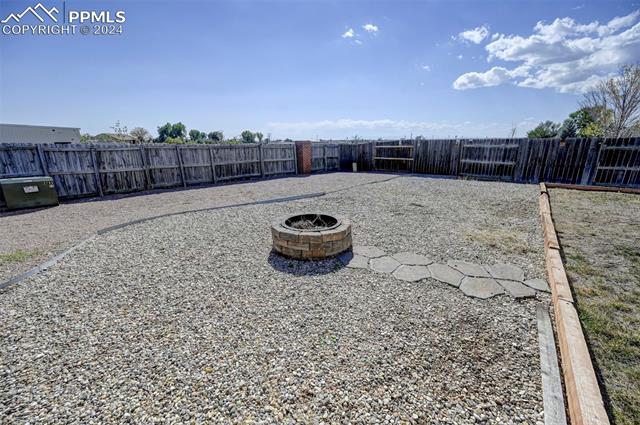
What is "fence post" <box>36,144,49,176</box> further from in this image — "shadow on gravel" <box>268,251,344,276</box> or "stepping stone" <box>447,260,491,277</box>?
"stepping stone" <box>447,260,491,277</box>

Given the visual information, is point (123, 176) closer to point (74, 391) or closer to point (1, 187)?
point (1, 187)

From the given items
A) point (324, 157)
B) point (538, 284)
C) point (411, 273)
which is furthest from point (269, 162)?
point (538, 284)

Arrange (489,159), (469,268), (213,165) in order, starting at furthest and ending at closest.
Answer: (489,159) → (213,165) → (469,268)

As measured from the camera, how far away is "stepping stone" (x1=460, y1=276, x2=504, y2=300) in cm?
295

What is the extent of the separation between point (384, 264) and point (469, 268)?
3.73 ft

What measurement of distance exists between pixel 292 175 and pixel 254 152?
236cm

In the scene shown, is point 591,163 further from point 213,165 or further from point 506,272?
point 213,165

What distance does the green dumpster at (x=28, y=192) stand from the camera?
22.4 feet

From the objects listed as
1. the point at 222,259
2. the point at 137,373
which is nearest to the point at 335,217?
the point at 222,259

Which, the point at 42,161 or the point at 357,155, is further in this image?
the point at 357,155

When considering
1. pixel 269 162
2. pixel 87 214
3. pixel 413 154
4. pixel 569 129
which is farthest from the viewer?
pixel 569 129

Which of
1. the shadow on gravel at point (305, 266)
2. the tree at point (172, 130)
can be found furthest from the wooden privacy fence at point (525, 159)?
the tree at point (172, 130)

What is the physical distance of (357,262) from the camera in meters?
3.77

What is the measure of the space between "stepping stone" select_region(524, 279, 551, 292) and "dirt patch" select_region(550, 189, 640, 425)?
10.3 inches
